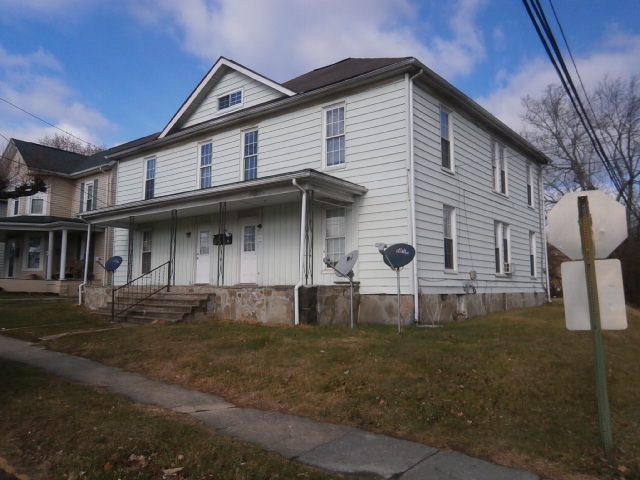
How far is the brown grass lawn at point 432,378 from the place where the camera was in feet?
17.1

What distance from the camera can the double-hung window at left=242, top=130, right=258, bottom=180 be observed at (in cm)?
1620

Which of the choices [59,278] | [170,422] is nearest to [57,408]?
[170,422]

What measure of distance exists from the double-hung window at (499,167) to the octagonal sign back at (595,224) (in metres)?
13.0

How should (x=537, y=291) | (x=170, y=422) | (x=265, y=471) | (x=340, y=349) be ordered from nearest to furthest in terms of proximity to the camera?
(x=265, y=471), (x=170, y=422), (x=340, y=349), (x=537, y=291)

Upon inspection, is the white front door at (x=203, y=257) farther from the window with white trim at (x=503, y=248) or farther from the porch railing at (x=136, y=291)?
the window with white trim at (x=503, y=248)

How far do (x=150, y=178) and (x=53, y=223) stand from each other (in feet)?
30.7

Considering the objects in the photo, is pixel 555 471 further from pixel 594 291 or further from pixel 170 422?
pixel 170 422

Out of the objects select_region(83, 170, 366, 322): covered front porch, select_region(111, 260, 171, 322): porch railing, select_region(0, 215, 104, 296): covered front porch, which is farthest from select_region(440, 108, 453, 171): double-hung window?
select_region(0, 215, 104, 296): covered front porch

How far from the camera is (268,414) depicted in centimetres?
620

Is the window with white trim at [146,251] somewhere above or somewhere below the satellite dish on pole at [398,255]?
above

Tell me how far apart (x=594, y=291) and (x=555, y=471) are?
1620 mm

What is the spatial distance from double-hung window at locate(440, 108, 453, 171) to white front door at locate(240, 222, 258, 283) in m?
5.98

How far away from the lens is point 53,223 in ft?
85.3

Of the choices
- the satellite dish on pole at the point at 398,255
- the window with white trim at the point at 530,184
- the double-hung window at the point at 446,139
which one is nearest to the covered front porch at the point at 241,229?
the satellite dish on pole at the point at 398,255
